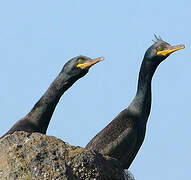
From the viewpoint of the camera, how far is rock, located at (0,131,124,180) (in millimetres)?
6414

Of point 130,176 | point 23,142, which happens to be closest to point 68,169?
point 23,142

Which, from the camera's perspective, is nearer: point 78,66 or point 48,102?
point 48,102

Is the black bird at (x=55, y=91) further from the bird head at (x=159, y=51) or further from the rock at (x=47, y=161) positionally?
the rock at (x=47, y=161)

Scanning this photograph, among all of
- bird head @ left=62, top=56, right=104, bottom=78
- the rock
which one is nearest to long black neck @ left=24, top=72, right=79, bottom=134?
bird head @ left=62, top=56, right=104, bottom=78

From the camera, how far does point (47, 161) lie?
6.48 meters

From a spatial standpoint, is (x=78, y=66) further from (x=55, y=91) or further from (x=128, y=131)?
(x=128, y=131)

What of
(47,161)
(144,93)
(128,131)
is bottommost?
(128,131)

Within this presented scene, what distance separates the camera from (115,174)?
6.92m

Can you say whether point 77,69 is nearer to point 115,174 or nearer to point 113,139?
point 113,139

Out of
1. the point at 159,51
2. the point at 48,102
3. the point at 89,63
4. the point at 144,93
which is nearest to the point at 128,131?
the point at 144,93

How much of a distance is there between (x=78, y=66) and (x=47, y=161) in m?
5.81

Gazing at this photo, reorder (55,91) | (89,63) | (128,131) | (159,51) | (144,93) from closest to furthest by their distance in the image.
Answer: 1. (128,131)
2. (89,63)
3. (55,91)
4. (144,93)
5. (159,51)

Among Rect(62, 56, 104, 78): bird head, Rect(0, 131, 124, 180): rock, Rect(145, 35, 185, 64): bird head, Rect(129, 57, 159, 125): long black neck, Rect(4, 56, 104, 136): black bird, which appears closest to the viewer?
Rect(0, 131, 124, 180): rock

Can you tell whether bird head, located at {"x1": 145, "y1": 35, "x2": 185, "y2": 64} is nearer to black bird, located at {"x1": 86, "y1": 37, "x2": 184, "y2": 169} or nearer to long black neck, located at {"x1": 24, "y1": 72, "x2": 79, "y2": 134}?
black bird, located at {"x1": 86, "y1": 37, "x2": 184, "y2": 169}
